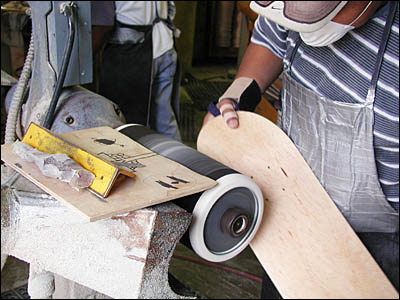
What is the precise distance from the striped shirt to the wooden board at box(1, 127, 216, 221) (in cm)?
47

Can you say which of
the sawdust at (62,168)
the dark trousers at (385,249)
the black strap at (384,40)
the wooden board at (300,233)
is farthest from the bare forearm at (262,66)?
the sawdust at (62,168)

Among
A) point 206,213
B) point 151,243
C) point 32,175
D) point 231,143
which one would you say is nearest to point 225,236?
point 206,213

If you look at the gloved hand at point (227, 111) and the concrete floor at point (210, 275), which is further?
the concrete floor at point (210, 275)

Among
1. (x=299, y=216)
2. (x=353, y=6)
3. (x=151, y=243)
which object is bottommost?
(x=299, y=216)

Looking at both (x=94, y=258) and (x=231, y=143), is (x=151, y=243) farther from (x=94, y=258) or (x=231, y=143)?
(x=231, y=143)

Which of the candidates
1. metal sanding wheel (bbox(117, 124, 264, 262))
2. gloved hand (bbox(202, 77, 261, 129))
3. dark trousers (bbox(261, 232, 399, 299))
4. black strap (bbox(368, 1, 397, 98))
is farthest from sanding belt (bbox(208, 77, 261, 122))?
dark trousers (bbox(261, 232, 399, 299))

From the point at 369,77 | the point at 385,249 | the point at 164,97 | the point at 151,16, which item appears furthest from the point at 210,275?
the point at 369,77

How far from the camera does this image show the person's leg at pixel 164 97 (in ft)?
8.52

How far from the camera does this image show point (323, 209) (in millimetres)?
1111

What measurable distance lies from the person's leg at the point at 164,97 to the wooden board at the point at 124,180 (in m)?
1.58

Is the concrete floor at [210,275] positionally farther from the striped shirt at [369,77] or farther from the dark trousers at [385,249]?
the striped shirt at [369,77]

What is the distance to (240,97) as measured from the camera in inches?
51.6

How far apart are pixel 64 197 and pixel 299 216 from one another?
25.3 inches

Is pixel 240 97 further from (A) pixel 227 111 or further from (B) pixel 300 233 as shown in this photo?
(B) pixel 300 233
